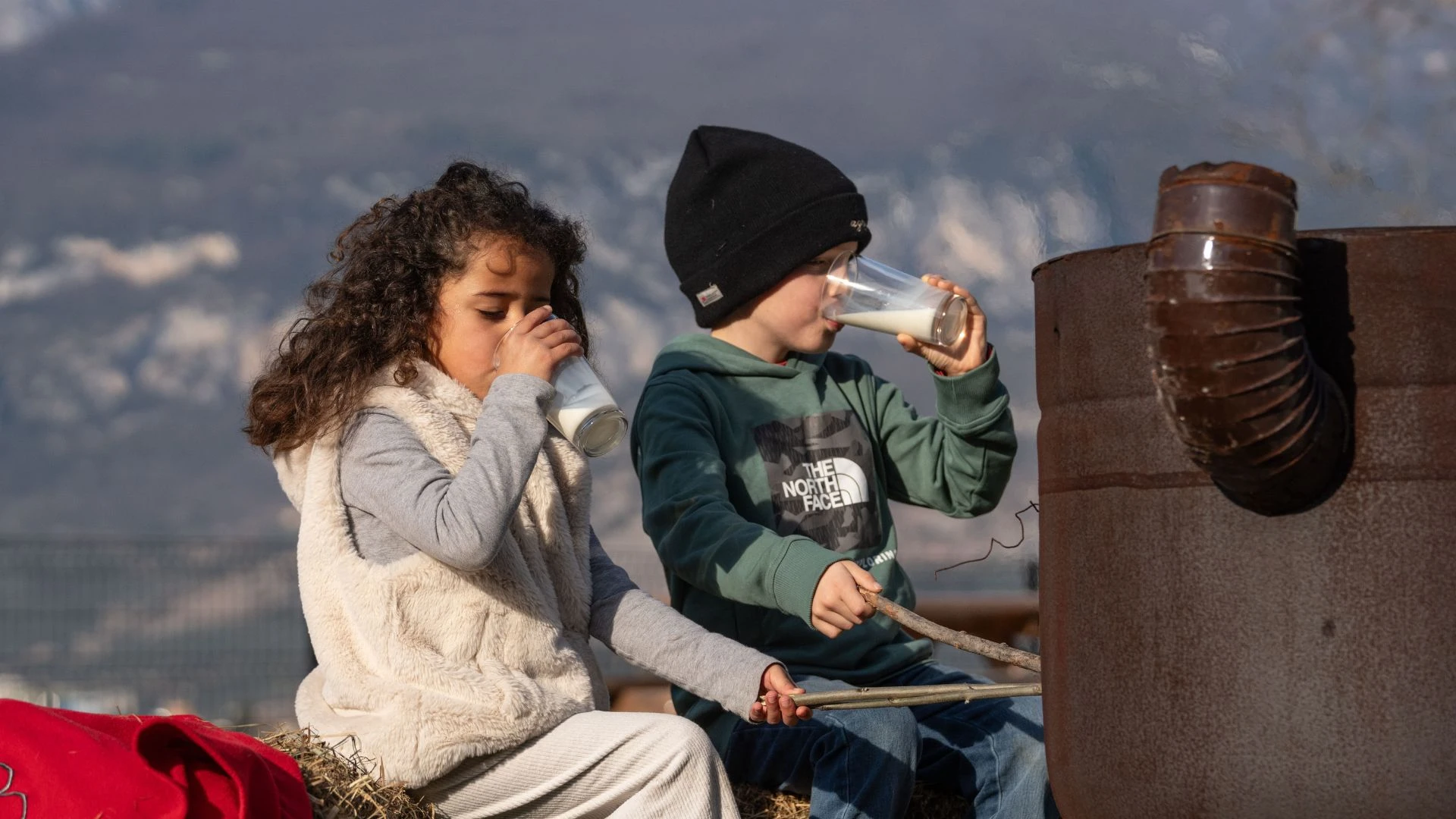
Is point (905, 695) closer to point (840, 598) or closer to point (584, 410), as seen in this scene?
point (840, 598)

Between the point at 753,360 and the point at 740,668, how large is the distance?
101 cm

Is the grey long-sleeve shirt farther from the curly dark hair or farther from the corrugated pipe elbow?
the corrugated pipe elbow

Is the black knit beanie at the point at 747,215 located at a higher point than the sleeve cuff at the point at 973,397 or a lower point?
higher

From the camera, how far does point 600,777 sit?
2.96m

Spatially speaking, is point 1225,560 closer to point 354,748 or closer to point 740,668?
point 740,668

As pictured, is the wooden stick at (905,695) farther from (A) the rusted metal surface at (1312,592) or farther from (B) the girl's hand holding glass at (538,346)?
(B) the girl's hand holding glass at (538,346)

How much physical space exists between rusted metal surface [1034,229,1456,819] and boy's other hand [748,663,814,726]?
68 cm

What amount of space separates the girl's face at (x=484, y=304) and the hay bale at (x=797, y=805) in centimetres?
103

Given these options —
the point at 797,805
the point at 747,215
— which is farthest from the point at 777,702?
the point at 747,215

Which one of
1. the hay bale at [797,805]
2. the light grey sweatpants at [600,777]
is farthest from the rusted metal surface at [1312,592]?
the hay bale at [797,805]

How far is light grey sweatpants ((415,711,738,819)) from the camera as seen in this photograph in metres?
2.90

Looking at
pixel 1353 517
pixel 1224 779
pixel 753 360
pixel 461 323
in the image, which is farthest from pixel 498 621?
pixel 1353 517

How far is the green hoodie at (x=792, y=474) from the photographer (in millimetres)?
3555

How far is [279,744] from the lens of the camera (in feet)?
9.70
